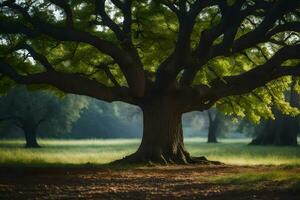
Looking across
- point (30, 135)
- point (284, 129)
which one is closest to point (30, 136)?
point (30, 135)

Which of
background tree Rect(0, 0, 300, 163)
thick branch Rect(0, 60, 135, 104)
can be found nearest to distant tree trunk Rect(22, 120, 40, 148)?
background tree Rect(0, 0, 300, 163)

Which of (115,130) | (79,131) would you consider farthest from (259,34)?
(115,130)

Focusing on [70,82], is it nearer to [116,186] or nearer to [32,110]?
[116,186]

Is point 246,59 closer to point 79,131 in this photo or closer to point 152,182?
point 152,182

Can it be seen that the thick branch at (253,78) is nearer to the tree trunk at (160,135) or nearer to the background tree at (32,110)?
the tree trunk at (160,135)

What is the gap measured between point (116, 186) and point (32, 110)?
120 feet

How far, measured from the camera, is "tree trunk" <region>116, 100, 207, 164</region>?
68.0 feet

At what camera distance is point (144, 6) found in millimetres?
21141

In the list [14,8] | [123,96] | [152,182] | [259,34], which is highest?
[14,8]

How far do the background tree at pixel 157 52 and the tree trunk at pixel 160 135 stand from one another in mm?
44

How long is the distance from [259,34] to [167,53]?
6251mm

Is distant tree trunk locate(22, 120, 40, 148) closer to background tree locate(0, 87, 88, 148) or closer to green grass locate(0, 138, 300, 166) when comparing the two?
background tree locate(0, 87, 88, 148)

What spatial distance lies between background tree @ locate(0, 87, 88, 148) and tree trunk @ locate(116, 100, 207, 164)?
2626cm

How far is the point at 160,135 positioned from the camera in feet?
68.5
